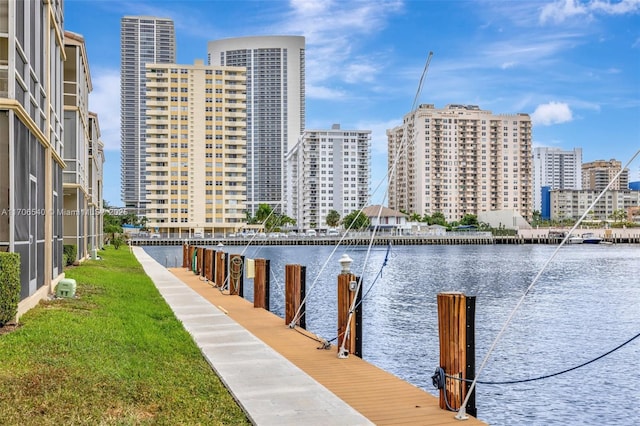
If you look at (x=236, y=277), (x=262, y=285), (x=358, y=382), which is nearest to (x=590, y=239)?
(x=236, y=277)

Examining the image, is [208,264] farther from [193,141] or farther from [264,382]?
[193,141]

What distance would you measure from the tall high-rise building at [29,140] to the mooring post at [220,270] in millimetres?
7977

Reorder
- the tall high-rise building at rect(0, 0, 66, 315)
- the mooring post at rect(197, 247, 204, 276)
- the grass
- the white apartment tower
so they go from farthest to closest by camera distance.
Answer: the white apartment tower < the mooring post at rect(197, 247, 204, 276) < the tall high-rise building at rect(0, 0, 66, 315) < the grass

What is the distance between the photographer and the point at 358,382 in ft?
36.4

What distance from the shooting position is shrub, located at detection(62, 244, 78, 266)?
2955 centimetres

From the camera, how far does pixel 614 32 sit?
755 inches

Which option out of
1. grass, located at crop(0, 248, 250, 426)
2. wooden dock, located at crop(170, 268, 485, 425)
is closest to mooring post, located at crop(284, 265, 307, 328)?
wooden dock, located at crop(170, 268, 485, 425)

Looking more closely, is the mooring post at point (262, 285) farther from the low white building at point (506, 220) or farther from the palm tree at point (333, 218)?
the low white building at point (506, 220)

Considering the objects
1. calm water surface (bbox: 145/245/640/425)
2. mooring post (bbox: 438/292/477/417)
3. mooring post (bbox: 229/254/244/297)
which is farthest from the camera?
mooring post (bbox: 229/254/244/297)

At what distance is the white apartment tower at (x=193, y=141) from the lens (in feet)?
471

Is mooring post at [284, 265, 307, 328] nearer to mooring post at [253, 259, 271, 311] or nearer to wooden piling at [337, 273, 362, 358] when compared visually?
wooden piling at [337, 273, 362, 358]

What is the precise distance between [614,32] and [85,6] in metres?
62.5

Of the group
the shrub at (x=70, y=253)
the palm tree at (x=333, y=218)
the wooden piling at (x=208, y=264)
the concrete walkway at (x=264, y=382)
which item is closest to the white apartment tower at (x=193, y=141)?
the palm tree at (x=333, y=218)

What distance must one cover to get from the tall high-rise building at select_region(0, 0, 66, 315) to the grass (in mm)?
1519
